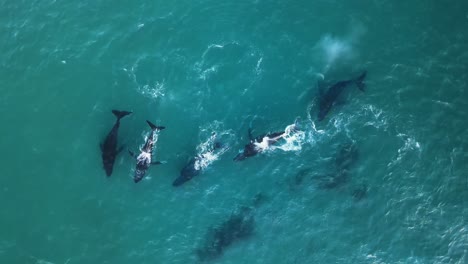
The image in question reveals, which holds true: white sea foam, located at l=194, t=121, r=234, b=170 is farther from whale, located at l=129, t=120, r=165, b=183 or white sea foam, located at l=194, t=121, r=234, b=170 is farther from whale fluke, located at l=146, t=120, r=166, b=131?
whale, located at l=129, t=120, r=165, b=183

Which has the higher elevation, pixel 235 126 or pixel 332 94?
pixel 332 94

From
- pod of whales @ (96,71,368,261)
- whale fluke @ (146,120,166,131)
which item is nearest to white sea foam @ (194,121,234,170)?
pod of whales @ (96,71,368,261)

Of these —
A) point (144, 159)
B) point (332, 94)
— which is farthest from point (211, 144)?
point (332, 94)

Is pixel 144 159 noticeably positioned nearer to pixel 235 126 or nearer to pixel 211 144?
pixel 211 144

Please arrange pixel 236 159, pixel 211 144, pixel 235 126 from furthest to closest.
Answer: pixel 235 126
pixel 211 144
pixel 236 159

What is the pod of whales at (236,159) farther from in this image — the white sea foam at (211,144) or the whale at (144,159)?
the white sea foam at (211,144)

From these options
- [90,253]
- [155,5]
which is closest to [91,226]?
[90,253]

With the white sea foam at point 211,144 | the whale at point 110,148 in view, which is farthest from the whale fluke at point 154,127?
the white sea foam at point 211,144
